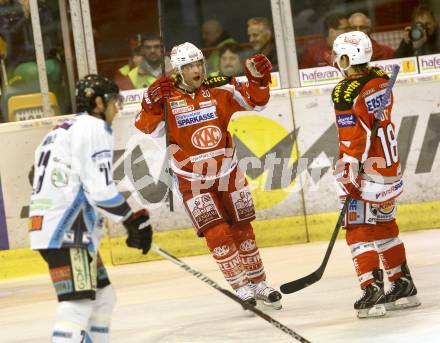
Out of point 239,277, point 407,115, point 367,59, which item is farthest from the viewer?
point 407,115

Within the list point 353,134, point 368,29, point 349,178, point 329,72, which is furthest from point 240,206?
point 368,29

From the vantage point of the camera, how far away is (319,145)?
30.6ft

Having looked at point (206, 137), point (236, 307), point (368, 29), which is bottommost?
point (236, 307)

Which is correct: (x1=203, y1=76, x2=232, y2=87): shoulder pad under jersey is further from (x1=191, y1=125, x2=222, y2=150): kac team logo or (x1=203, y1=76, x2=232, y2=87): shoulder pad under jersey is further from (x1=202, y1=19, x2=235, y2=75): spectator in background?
(x1=202, y1=19, x2=235, y2=75): spectator in background

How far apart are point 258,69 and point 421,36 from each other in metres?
2.97

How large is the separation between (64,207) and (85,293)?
386 millimetres

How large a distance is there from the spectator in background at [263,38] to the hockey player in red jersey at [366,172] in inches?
123

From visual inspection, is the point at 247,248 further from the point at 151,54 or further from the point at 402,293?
the point at 151,54

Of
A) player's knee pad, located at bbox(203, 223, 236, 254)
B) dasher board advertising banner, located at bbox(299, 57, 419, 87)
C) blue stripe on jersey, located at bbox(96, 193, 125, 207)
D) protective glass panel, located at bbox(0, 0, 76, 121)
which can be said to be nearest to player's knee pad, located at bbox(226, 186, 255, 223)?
player's knee pad, located at bbox(203, 223, 236, 254)

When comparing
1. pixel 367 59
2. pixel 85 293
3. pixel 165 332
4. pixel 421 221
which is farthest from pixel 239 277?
pixel 421 221

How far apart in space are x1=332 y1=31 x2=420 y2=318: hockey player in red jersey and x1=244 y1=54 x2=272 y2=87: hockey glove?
672 millimetres

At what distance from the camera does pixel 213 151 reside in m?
7.16

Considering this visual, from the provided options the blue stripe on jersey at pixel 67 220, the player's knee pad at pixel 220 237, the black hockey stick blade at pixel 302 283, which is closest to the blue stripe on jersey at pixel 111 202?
the blue stripe on jersey at pixel 67 220

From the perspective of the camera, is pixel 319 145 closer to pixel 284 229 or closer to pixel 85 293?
pixel 284 229
